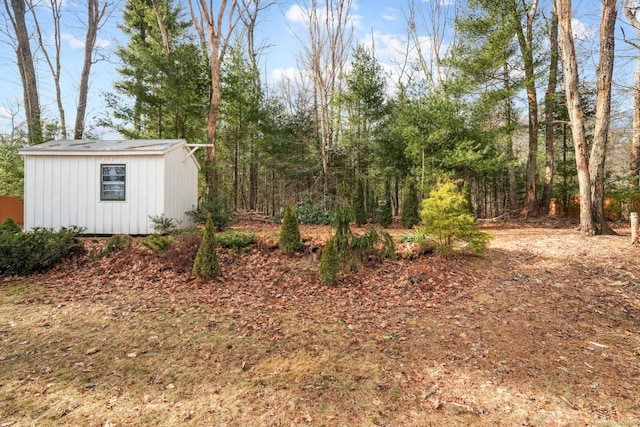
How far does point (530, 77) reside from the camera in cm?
1212

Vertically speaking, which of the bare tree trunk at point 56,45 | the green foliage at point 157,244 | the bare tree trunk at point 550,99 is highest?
the bare tree trunk at point 56,45

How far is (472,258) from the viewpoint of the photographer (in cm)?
627

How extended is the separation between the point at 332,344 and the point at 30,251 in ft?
20.9

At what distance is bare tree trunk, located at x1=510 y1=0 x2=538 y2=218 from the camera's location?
1205 cm

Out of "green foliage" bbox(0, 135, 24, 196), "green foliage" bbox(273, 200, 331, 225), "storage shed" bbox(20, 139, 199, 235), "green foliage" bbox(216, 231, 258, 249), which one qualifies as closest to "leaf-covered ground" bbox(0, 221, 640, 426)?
"green foliage" bbox(216, 231, 258, 249)

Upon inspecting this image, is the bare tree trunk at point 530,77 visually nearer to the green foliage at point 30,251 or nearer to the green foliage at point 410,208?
the green foliage at point 410,208

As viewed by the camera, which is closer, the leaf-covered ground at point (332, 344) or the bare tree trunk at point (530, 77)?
the leaf-covered ground at point (332, 344)

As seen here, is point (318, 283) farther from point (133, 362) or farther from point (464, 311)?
point (133, 362)

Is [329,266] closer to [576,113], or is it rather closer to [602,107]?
[576,113]

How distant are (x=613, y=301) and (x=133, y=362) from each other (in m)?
6.07

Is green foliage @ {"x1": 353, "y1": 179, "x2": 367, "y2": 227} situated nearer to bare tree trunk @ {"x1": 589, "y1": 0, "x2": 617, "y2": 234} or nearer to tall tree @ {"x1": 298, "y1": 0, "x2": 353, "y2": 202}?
tall tree @ {"x1": 298, "y1": 0, "x2": 353, "y2": 202}

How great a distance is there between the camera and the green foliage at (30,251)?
241 inches

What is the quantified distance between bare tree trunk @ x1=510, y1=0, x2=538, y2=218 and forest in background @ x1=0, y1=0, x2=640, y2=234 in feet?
0.17

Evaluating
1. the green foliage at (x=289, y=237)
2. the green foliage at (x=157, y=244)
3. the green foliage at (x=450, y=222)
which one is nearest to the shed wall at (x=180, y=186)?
the green foliage at (x=157, y=244)
